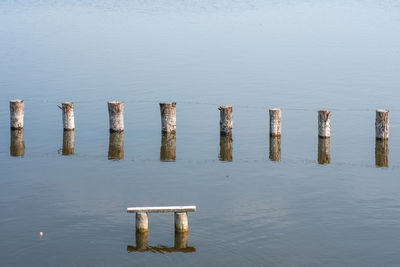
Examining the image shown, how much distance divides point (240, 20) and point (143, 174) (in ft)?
189

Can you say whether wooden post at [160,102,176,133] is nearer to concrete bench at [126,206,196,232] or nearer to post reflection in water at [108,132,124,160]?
post reflection in water at [108,132,124,160]

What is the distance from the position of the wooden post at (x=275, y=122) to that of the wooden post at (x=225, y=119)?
190 cm

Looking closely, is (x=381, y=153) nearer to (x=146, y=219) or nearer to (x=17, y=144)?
(x=146, y=219)

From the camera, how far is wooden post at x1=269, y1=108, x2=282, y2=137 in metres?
33.9

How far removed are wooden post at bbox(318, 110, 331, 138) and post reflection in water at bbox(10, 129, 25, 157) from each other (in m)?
13.7

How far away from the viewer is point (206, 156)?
33.0 m

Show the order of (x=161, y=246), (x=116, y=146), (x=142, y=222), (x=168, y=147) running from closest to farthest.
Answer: (x=161, y=246), (x=142, y=222), (x=168, y=147), (x=116, y=146)

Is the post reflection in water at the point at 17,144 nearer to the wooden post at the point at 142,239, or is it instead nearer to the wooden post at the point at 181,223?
the wooden post at the point at 142,239

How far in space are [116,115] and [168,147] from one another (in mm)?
3014

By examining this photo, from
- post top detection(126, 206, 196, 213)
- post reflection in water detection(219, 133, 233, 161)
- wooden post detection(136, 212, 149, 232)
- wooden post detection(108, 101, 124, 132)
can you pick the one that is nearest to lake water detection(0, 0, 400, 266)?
post reflection in water detection(219, 133, 233, 161)

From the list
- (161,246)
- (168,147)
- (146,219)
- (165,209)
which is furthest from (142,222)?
(168,147)

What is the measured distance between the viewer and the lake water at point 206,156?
76.3ft

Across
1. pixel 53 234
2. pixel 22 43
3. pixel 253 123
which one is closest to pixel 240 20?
pixel 22 43

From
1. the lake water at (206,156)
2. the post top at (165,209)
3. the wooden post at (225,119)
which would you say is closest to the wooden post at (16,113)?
the lake water at (206,156)
